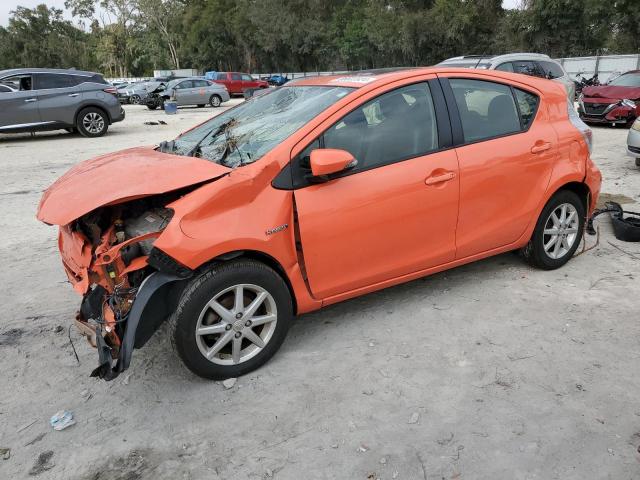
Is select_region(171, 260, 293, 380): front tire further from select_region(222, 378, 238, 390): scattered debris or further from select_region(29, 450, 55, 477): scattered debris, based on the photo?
select_region(29, 450, 55, 477): scattered debris

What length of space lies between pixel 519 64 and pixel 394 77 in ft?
25.4

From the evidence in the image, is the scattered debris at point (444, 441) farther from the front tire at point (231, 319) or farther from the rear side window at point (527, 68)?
the rear side window at point (527, 68)

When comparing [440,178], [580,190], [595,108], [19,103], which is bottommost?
[595,108]

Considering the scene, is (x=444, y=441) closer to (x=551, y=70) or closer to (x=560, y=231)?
(x=560, y=231)

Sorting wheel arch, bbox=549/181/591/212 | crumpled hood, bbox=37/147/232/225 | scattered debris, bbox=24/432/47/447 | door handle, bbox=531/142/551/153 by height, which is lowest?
scattered debris, bbox=24/432/47/447

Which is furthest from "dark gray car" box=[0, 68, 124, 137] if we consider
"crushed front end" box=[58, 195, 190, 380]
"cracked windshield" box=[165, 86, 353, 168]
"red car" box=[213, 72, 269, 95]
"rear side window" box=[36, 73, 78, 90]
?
"red car" box=[213, 72, 269, 95]

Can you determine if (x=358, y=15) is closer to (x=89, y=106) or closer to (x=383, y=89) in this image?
(x=89, y=106)

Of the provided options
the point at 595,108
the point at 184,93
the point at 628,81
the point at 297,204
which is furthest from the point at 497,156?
the point at 184,93

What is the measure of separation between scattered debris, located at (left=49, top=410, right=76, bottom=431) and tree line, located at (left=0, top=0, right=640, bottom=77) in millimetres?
34140

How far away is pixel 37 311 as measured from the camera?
4102 mm

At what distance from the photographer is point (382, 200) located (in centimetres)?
337

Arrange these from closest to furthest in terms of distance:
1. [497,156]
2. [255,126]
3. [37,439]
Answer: [37,439] < [255,126] < [497,156]

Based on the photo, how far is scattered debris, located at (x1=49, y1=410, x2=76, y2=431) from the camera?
2814 mm

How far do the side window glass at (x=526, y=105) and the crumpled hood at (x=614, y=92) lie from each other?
36.6 feet
